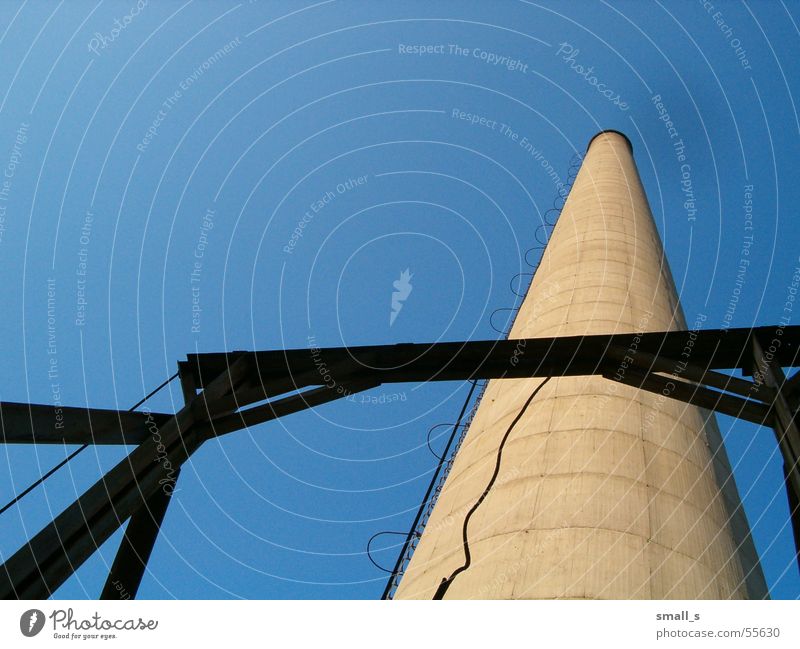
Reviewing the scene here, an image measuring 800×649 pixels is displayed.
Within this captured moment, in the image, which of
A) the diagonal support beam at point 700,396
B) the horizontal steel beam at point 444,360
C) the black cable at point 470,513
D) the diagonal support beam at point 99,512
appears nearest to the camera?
the diagonal support beam at point 99,512

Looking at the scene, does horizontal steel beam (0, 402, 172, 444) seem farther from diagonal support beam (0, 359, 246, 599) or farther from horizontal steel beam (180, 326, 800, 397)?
horizontal steel beam (180, 326, 800, 397)

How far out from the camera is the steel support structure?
3729 millimetres

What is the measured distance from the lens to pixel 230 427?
5086mm

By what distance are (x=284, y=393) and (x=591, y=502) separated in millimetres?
2641

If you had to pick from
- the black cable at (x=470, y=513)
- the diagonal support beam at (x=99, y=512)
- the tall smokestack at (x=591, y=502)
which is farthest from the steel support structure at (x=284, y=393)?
the tall smokestack at (x=591, y=502)

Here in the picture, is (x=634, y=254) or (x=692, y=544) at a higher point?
(x=634, y=254)

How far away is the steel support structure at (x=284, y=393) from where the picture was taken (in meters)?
3.73

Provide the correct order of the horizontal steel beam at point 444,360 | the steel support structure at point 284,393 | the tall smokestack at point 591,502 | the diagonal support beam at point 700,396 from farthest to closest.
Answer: the horizontal steel beam at point 444,360, the tall smokestack at point 591,502, the diagonal support beam at point 700,396, the steel support structure at point 284,393

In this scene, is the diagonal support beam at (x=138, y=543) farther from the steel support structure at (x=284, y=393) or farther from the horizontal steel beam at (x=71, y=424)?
the horizontal steel beam at (x=71, y=424)

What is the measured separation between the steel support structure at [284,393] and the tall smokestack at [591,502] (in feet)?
3.26

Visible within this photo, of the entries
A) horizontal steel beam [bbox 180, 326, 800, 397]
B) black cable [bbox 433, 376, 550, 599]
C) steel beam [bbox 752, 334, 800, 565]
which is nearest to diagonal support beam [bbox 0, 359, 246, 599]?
horizontal steel beam [bbox 180, 326, 800, 397]
